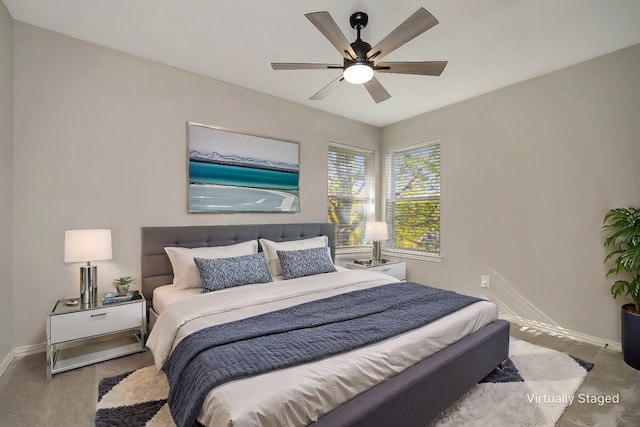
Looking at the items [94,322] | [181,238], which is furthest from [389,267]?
[94,322]

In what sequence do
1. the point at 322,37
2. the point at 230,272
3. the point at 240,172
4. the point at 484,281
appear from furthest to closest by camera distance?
1. the point at 484,281
2. the point at 240,172
3. the point at 230,272
4. the point at 322,37

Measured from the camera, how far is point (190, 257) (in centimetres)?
279

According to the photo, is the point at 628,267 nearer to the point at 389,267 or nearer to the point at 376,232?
the point at 389,267

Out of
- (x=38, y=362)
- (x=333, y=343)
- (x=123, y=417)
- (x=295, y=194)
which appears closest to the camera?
(x=333, y=343)

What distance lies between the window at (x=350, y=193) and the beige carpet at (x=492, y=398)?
8.57ft

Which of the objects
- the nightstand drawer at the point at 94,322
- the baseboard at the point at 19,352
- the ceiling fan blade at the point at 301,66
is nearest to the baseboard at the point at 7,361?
the baseboard at the point at 19,352

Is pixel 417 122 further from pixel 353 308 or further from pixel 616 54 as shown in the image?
pixel 353 308

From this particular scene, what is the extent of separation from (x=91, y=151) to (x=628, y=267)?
4.57m

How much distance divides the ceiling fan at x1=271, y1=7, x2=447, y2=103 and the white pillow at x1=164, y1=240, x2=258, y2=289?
174cm

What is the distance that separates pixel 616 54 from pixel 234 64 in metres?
3.51

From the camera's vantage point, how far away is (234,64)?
2.98 m

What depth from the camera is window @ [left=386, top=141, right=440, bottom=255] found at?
423 centimetres

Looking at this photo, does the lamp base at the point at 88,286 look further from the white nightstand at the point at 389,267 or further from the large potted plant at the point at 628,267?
the large potted plant at the point at 628,267

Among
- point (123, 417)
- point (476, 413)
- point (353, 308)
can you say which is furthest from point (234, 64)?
point (476, 413)
